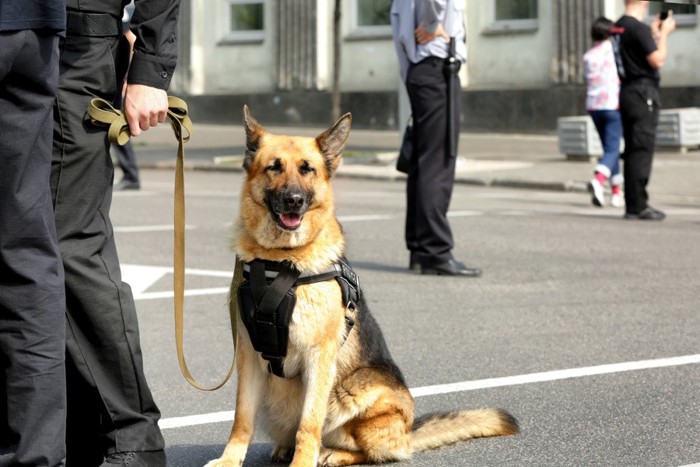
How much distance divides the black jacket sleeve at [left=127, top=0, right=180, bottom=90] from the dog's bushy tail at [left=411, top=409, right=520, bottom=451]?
1.59 m

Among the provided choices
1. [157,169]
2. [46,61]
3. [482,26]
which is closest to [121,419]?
[46,61]

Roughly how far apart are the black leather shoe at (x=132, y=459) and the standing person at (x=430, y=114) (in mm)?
5324

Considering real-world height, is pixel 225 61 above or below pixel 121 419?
above

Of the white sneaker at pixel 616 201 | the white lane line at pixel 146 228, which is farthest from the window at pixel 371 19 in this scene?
the white lane line at pixel 146 228

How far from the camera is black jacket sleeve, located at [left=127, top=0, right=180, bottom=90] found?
414 centimetres

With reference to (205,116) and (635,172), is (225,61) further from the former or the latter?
(635,172)

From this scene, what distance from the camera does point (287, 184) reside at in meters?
4.59

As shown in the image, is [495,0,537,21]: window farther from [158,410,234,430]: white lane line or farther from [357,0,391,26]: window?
[158,410,234,430]: white lane line

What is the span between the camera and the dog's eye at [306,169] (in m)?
4.66

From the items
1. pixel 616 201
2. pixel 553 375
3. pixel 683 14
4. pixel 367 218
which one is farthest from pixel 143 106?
pixel 683 14

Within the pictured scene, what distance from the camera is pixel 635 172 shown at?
12992 millimetres

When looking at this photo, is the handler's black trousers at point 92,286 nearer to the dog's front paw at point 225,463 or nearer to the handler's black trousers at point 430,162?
the dog's front paw at point 225,463

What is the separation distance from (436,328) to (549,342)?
0.73m

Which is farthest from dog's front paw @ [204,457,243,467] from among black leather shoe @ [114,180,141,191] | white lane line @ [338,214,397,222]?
black leather shoe @ [114,180,141,191]
